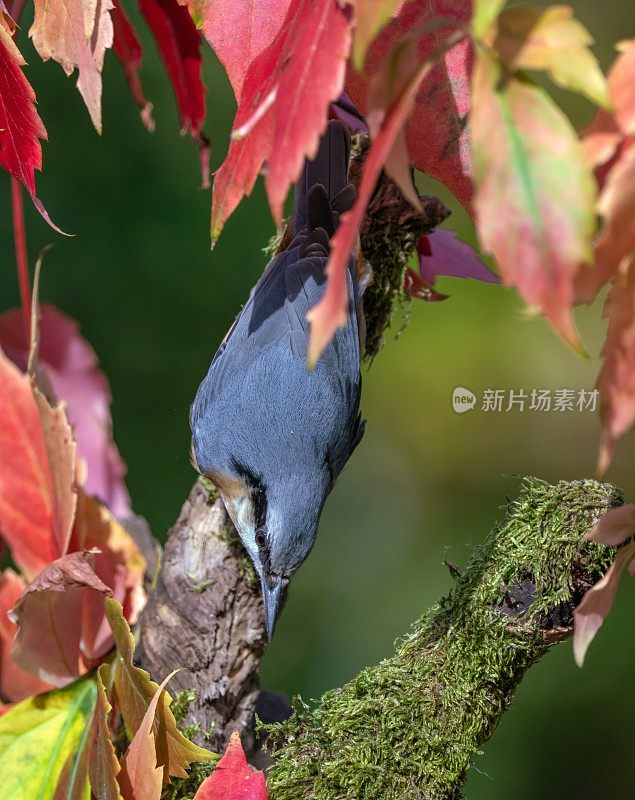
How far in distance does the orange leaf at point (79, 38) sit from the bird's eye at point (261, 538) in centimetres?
37

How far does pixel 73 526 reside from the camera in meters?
0.61

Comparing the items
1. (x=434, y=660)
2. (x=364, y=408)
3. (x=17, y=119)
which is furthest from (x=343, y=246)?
(x=364, y=408)

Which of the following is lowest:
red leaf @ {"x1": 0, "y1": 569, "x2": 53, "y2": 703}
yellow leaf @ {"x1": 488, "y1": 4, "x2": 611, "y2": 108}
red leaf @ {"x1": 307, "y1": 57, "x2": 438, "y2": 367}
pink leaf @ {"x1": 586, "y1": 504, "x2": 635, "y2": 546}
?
red leaf @ {"x1": 0, "y1": 569, "x2": 53, "y2": 703}

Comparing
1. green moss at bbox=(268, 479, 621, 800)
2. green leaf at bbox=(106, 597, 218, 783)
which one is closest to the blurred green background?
green moss at bbox=(268, 479, 621, 800)

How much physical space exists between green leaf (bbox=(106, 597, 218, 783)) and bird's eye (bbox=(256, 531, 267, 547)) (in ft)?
0.57

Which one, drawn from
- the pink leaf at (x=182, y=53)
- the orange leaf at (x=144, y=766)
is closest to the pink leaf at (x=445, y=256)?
the pink leaf at (x=182, y=53)

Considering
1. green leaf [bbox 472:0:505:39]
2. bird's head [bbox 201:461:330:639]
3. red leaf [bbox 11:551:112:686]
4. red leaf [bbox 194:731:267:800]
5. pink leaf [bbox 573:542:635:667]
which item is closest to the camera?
green leaf [bbox 472:0:505:39]

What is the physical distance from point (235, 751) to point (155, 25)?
1.80ft

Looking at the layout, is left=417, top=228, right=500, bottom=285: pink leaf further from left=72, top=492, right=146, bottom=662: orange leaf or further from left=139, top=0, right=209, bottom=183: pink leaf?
left=72, top=492, right=146, bottom=662: orange leaf

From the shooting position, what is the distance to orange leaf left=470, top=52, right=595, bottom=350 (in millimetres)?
230

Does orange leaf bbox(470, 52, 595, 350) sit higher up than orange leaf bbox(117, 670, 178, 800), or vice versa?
orange leaf bbox(470, 52, 595, 350)

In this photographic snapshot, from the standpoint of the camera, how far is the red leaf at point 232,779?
0.47 metres

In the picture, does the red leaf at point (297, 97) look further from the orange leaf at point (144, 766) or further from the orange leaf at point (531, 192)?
the orange leaf at point (144, 766)

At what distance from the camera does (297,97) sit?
0.28 metres
